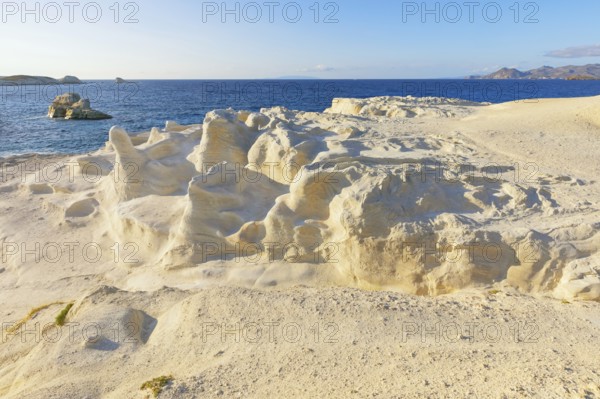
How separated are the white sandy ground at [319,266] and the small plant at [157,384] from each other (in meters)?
0.10

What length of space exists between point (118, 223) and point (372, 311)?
7092 millimetres

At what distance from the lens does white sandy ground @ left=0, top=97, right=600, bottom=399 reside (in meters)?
4.58

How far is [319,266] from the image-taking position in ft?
25.6

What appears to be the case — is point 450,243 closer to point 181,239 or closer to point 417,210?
point 417,210

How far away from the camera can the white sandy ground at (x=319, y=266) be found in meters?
4.58

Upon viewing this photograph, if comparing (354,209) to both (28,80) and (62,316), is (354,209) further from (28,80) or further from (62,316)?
(28,80)

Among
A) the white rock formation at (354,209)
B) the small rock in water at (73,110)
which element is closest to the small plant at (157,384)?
the white rock formation at (354,209)

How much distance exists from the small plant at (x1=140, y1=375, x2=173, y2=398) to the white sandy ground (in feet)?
0.33

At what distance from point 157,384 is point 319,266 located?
13.0 feet
